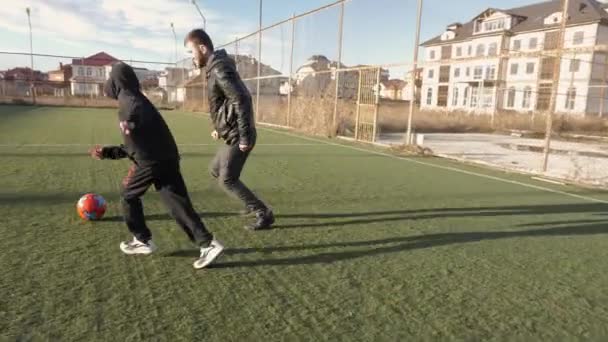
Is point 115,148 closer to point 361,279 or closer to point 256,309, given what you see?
point 256,309

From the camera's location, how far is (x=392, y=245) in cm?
405

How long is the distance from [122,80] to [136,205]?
37.4 inches

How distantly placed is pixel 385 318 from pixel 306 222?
212cm

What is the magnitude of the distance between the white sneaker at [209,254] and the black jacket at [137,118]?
0.73 metres

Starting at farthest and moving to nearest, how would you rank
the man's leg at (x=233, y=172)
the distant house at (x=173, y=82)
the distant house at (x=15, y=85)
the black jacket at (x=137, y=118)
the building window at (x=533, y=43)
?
the building window at (x=533, y=43)
the distant house at (x=173, y=82)
the distant house at (x=15, y=85)
the man's leg at (x=233, y=172)
the black jacket at (x=137, y=118)

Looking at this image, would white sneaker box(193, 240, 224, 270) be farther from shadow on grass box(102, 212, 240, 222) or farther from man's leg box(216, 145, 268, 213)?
shadow on grass box(102, 212, 240, 222)

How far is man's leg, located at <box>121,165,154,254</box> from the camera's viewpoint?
3272 millimetres

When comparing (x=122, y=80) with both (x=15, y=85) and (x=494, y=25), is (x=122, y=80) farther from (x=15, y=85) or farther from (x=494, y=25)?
(x=494, y=25)

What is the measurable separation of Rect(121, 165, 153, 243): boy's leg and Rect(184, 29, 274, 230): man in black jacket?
3.09 feet

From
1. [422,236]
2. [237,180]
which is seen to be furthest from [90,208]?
[422,236]

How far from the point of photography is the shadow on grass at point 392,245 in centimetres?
355

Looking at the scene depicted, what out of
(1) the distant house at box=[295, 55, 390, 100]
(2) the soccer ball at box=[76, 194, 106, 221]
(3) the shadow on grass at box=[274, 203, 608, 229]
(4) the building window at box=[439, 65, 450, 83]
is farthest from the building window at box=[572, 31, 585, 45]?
(2) the soccer ball at box=[76, 194, 106, 221]

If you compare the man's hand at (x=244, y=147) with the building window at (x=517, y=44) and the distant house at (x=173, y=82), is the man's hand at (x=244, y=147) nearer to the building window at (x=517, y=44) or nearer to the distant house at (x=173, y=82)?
the distant house at (x=173, y=82)

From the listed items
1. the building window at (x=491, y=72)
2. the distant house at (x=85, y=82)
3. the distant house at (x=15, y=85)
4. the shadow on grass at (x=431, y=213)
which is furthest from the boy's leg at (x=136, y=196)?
the building window at (x=491, y=72)
